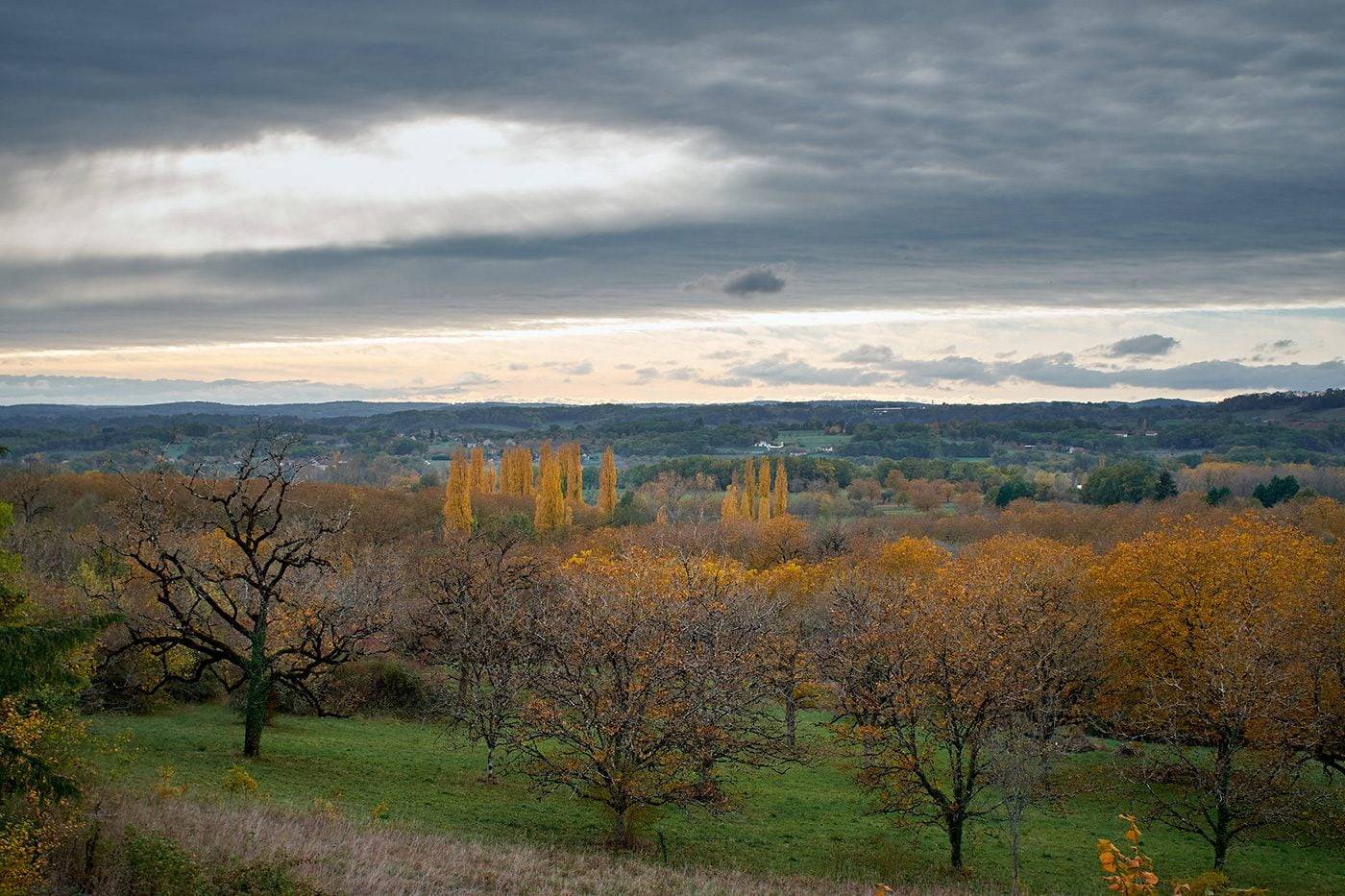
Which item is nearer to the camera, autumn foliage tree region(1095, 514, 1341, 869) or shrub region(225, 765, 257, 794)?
shrub region(225, 765, 257, 794)

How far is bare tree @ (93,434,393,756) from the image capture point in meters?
27.9

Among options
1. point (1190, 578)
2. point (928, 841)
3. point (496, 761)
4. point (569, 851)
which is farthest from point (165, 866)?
point (1190, 578)

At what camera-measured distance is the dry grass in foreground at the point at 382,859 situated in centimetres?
1923

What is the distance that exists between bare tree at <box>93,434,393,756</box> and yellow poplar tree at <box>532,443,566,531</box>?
3791 centimetres

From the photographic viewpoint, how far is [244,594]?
48125 mm

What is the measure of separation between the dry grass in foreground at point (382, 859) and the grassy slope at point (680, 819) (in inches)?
81.7

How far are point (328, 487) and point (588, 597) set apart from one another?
3190 inches

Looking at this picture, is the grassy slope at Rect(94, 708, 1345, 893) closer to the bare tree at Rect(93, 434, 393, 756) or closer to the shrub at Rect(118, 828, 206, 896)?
the bare tree at Rect(93, 434, 393, 756)

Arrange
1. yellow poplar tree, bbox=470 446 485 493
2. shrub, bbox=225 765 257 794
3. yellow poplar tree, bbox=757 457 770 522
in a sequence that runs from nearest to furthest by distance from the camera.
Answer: shrub, bbox=225 765 257 794
yellow poplar tree, bbox=470 446 485 493
yellow poplar tree, bbox=757 457 770 522

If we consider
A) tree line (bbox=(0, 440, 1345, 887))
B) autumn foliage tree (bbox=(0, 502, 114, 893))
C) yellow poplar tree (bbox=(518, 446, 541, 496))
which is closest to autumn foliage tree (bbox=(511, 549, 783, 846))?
tree line (bbox=(0, 440, 1345, 887))

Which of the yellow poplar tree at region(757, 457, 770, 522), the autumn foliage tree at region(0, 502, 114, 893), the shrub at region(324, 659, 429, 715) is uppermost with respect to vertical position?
the autumn foliage tree at region(0, 502, 114, 893)

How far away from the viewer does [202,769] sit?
27.6m

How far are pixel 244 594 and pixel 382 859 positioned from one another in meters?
31.3

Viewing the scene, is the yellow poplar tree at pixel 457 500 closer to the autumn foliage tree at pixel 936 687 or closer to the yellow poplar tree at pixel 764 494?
the yellow poplar tree at pixel 764 494
